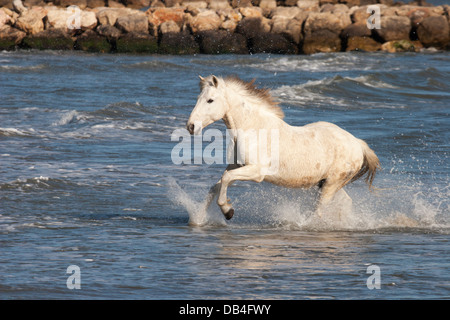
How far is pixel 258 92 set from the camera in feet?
26.0

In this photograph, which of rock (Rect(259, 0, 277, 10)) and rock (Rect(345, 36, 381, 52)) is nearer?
rock (Rect(345, 36, 381, 52))

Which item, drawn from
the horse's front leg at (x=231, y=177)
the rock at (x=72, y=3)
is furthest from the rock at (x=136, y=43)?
the horse's front leg at (x=231, y=177)

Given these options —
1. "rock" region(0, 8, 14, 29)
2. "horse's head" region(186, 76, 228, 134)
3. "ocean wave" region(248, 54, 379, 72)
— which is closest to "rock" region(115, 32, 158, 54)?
"rock" region(0, 8, 14, 29)

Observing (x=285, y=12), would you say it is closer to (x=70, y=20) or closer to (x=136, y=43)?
(x=136, y=43)

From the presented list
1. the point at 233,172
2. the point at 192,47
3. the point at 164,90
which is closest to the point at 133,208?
the point at 233,172

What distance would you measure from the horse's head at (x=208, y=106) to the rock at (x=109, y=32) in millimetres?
28747

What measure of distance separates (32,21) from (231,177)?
3070 cm

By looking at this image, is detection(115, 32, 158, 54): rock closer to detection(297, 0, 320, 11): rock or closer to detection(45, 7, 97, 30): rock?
detection(45, 7, 97, 30): rock

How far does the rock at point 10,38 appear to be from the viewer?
35375 millimetres

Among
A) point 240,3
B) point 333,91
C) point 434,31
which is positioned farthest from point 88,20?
point 333,91

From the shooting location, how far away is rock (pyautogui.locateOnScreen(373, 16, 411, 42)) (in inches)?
1412

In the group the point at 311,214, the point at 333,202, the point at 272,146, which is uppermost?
the point at 272,146

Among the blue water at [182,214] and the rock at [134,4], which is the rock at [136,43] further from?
the rock at [134,4]
